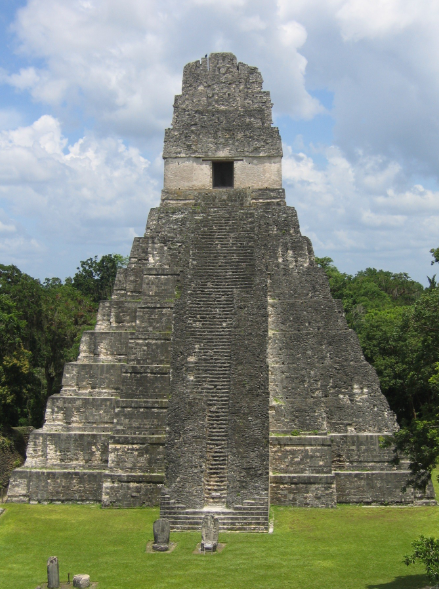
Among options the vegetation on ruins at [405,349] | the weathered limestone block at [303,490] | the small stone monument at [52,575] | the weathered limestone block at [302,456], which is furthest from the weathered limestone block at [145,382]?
the small stone monument at [52,575]

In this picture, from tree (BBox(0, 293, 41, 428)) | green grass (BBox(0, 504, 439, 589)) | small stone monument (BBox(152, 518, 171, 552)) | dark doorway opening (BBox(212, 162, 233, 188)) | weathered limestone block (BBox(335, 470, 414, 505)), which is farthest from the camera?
dark doorway opening (BBox(212, 162, 233, 188))

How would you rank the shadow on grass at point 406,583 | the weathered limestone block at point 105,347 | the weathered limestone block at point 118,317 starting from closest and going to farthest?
1. the shadow on grass at point 406,583
2. the weathered limestone block at point 105,347
3. the weathered limestone block at point 118,317

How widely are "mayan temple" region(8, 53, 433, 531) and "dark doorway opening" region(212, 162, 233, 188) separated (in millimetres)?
2287

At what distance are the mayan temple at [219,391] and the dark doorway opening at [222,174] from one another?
90.0 inches

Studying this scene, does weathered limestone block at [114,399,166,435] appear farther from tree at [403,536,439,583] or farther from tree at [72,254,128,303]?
tree at [72,254,128,303]

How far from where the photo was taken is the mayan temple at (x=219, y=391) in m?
15.0

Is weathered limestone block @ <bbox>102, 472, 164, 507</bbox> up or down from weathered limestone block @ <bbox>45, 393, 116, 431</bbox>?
down

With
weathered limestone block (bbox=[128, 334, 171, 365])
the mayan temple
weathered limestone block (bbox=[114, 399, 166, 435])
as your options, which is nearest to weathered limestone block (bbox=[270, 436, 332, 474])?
the mayan temple

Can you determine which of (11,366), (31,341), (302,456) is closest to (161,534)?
(302,456)

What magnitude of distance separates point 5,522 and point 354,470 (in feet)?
25.6

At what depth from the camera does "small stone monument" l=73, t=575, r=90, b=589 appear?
10.7 metres

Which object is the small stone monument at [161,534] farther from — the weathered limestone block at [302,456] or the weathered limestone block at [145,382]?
the weathered limestone block at [145,382]

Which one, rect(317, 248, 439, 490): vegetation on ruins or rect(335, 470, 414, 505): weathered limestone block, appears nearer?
rect(317, 248, 439, 490): vegetation on ruins

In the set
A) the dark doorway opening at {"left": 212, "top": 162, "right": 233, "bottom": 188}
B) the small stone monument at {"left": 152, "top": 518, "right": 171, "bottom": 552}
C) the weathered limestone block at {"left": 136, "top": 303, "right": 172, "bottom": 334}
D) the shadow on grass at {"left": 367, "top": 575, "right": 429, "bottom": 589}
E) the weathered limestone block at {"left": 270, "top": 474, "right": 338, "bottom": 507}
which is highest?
the dark doorway opening at {"left": 212, "top": 162, "right": 233, "bottom": 188}
